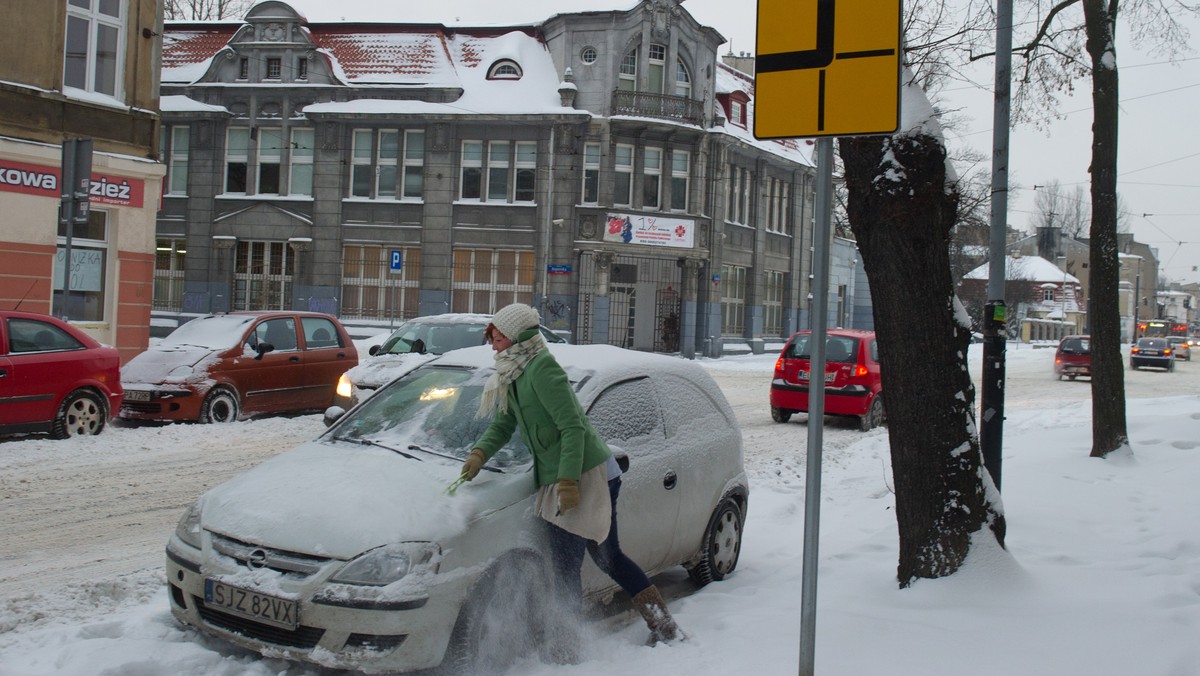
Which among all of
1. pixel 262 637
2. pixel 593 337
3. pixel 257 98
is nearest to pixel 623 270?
pixel 593 337

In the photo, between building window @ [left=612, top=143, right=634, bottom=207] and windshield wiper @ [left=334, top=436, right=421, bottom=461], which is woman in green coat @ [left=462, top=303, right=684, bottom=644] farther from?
building window @ [left=612, top=143, right=634, bottom=207]

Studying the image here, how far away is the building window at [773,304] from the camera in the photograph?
40472 millimetres

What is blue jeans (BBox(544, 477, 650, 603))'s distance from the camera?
15.3 ft

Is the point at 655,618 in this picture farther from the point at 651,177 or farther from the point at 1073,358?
the point at 651,177

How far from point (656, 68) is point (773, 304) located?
38.2 ft

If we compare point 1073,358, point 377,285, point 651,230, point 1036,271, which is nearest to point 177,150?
point 377,285

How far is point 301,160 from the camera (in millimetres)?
34156

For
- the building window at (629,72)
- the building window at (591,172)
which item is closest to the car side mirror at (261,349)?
the building window at (591,172)

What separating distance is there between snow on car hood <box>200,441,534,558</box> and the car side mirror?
8.77 m

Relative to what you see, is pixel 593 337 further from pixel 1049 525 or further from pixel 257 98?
pixel 1049 525

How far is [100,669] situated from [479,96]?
3120 cm

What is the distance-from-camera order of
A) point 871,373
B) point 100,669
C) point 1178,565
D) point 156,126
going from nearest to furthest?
point 100,669 < point 1178,565 < point 871,373 < point 156,126

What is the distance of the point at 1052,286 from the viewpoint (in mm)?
87812

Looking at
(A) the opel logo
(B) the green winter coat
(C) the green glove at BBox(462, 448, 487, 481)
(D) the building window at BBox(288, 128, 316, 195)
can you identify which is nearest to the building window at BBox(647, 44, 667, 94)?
(D) the building window at BBox(288, 128, 316, 195)
